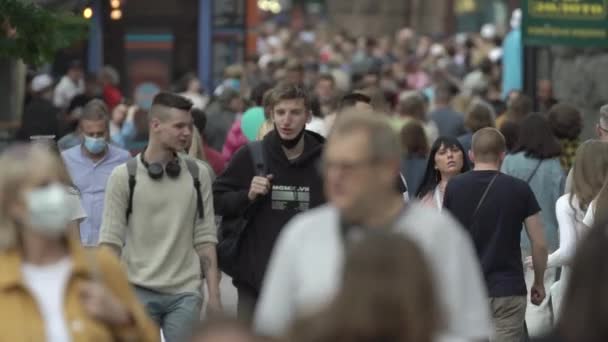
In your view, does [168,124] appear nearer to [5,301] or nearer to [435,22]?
[5,301]

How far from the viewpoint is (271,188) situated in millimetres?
8758

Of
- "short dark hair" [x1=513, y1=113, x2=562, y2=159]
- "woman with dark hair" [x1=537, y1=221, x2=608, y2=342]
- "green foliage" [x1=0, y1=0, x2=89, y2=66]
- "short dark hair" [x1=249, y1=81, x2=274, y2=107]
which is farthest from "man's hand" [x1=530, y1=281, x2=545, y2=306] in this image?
"short dark hair" [x1=249, y1=81, x2=274, y2=107]

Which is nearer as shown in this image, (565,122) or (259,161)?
(259,161)

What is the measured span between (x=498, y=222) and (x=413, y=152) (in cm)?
463

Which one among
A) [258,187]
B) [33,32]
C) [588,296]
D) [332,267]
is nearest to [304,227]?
[332,267]

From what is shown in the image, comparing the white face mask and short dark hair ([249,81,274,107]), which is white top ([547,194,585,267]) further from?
short dark hair ([249,81,274,107])

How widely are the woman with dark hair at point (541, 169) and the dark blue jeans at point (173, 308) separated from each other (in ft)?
11.4

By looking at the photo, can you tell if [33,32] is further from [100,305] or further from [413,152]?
[100,305]

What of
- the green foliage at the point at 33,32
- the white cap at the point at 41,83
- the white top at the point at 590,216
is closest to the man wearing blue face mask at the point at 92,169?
the green foliage at the point at 33,32

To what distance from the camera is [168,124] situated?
8289 mm

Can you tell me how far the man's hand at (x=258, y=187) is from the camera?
28.2 ft

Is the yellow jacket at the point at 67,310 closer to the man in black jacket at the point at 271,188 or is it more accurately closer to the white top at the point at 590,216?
the man in black jacket at the point at 271,188

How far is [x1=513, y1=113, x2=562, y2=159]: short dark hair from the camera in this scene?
1162cm

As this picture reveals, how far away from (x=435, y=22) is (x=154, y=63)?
32085 millimetres
